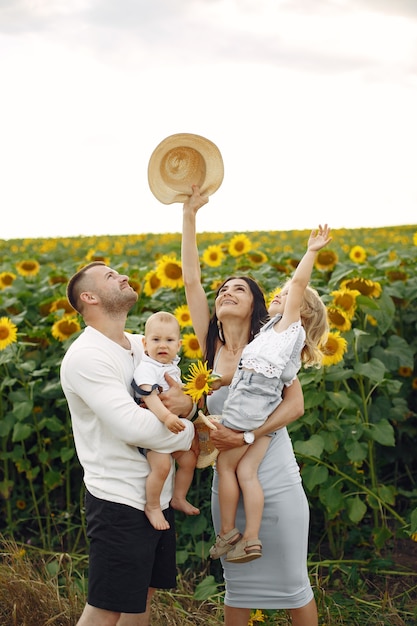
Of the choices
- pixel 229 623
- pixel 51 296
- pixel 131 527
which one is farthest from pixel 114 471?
pixel 51 296

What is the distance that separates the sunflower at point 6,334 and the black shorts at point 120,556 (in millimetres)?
2043

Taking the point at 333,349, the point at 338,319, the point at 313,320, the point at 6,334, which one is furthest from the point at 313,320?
the point at 6,334

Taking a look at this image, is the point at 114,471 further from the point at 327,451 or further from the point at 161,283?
the point at 161,283

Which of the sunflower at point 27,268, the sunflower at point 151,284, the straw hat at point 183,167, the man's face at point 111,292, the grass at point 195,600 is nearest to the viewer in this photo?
the man's face at point 111,292

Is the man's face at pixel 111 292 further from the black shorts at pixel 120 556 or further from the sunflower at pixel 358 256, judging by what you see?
the sunflower at pixel 358 256

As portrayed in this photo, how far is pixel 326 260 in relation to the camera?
5832 millimetres

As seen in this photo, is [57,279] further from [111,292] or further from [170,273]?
[111,292]

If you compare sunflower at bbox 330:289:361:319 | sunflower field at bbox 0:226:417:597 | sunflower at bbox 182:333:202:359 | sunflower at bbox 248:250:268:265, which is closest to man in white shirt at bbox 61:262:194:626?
sunflower field at bbox 0:226:417:597

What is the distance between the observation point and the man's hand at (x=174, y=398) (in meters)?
3.09

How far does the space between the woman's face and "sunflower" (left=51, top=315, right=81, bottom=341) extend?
1974mm

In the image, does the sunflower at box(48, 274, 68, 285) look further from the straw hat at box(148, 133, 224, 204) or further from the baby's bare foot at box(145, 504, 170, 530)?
the baby's bare foot at box(145, 504, 170, 530)

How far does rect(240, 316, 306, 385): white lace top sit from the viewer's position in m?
3.03

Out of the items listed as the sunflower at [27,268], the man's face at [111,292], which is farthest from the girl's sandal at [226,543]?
the sunflower at [27,268]

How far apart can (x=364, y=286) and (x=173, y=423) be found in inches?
95.8
